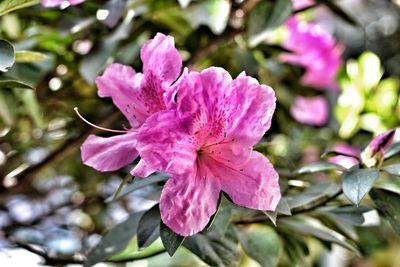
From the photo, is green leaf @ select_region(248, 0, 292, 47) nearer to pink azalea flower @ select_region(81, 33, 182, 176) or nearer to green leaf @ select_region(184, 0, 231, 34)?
green leaf @ select_region(184, 0, 231, 34)

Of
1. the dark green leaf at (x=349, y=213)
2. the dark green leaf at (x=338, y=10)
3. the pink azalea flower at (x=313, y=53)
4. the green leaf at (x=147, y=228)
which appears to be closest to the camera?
the green leaf at (x=147, y=228)

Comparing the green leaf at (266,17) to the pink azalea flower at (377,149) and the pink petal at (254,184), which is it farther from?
the pink petal at (254,184)

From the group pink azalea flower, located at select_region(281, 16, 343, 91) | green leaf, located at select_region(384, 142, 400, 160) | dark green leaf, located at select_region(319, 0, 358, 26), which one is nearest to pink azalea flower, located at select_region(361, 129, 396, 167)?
green leaf, located at select_region(384, 142, 400, 160)

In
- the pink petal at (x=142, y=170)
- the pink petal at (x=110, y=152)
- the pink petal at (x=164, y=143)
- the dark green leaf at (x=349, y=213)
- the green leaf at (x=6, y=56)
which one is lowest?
the dark green leaf at (x=349, y=213)

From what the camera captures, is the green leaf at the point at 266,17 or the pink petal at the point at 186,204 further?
the green leaf at the point at 266,17

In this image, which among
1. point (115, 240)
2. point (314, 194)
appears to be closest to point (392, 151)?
point (314, 194)

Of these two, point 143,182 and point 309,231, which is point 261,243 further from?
point 143,182

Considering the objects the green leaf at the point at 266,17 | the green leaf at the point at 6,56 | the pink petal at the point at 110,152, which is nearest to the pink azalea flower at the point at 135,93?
the pink petal at the point at 110,152
